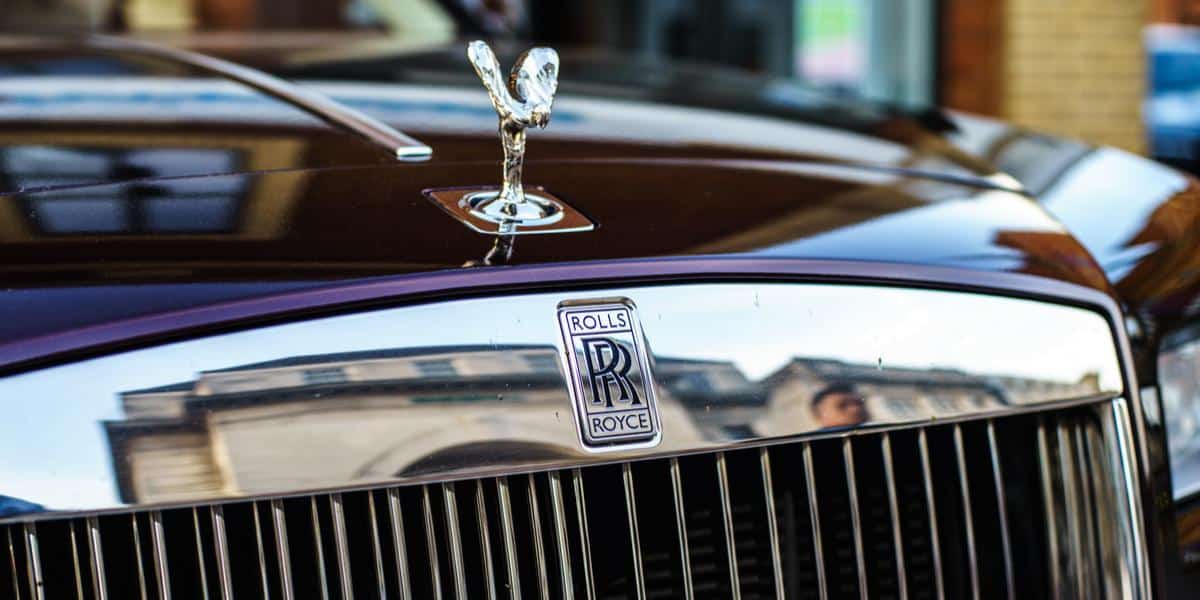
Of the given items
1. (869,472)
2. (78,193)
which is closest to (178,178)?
(78,193)

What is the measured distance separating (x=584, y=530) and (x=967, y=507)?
0.38 metres

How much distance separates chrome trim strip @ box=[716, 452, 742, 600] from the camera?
4.04 ft

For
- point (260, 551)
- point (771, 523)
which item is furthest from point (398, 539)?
point (771, 523)

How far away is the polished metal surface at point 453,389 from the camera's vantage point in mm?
1077

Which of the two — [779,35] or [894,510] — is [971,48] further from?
[894,510]

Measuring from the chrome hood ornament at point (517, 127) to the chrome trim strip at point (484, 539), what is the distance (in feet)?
0.78

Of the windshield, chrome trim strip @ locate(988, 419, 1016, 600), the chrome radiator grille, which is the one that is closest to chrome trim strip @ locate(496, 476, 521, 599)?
the chrome radiator grille

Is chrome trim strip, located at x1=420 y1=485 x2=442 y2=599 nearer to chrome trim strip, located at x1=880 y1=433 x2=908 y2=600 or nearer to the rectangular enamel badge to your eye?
the rectangular enamel badge

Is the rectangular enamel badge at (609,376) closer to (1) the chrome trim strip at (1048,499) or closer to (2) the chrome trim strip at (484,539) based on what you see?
(2) the chrome trim strip at (484,539)

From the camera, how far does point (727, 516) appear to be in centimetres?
124

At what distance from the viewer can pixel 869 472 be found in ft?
4.47

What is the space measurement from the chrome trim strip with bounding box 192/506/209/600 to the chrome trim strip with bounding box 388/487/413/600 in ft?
0.47

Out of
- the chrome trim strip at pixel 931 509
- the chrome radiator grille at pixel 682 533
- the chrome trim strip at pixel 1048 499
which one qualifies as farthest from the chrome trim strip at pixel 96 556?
the chrome trim strip at pixel 1048 499

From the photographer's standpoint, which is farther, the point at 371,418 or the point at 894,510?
the point at 894,510
